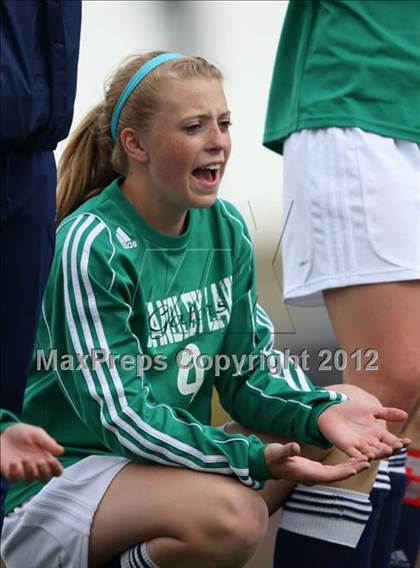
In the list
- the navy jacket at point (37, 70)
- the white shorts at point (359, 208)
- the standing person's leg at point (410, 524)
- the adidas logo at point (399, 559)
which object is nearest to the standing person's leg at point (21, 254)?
the navy jacket at point (37, 70)

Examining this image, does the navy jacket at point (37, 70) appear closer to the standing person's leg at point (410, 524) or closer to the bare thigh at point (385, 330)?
the bare thigh at point (385, 330)

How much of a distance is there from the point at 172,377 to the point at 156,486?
0.28 meters

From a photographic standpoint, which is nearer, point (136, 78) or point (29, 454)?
point (29, 454)

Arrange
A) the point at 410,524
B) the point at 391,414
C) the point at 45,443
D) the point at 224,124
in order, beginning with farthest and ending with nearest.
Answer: the point at 410,524, the point at 224,124, the point at 391,414, the point at 45,443

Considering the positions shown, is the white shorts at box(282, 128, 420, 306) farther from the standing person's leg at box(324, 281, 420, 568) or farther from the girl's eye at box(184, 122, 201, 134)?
the girl's eye at box(184, 122, 201, 134)

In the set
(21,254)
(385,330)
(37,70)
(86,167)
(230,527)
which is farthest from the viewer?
(86,167)

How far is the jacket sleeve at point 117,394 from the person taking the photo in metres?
2.53

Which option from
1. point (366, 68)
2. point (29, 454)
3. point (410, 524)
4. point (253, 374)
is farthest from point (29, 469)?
point (410, 524)

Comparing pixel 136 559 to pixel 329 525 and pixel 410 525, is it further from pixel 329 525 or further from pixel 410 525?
pixel 410 525

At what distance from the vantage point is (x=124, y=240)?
2717mm

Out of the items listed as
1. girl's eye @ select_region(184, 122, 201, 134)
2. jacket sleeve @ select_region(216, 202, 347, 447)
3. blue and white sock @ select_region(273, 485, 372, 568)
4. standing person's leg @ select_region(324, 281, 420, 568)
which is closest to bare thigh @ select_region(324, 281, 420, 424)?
standing person's leg @ select_region(324, 281, 420, 568)

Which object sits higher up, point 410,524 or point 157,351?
point 157,351

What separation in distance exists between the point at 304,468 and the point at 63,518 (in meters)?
0.49

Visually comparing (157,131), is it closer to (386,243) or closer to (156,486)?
(386,243)
